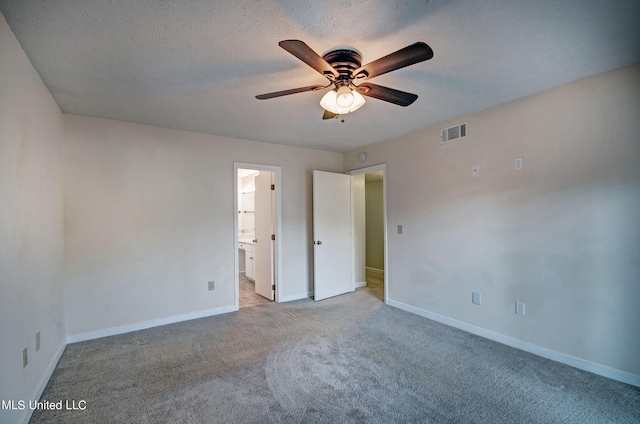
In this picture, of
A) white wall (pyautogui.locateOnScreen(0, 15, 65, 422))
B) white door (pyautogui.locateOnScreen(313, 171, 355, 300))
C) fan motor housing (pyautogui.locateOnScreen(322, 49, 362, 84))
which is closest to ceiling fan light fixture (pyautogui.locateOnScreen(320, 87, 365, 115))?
fan motor housing (pyautogui.locateOnScreen(322, 49, 362, 84))

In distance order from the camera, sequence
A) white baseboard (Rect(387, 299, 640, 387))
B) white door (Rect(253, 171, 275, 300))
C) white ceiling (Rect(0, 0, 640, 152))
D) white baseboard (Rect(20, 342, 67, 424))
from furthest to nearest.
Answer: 1. white door (Rect(253, 171, 275, 300))
2. white baseboard (Rect(387, 299, 640, 387))
3. white baseboard (Rect(20, 342, 67, 424))
4. white ceiling (Rect(0, 0, 640, 152))

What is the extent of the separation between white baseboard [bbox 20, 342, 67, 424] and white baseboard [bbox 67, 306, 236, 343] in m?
0.20

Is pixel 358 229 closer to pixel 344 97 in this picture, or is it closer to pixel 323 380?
pixel 323 380

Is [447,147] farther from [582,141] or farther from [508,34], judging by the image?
[508,34]

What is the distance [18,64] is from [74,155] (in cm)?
146

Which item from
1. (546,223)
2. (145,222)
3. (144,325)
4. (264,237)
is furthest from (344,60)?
(144,325)

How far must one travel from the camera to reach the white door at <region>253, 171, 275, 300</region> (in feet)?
14.6

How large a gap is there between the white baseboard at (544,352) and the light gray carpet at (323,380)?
0.07m

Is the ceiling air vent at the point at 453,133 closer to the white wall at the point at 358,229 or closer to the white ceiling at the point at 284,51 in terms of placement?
the white ceiling at the point at 284,51

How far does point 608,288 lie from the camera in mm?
2277

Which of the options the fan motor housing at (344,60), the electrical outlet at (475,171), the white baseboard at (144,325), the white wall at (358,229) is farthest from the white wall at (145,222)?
the electrical outlet at (475,171)

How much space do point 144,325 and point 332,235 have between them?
2.81 metres

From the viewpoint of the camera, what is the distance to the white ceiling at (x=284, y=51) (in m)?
1.55

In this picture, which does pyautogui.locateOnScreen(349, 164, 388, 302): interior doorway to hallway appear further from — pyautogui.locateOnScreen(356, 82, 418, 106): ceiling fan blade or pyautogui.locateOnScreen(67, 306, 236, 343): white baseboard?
pyautogui.locateOnScreen(67, 306, 236, 343): white baseboard
